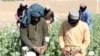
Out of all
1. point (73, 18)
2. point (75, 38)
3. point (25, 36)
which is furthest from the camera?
point (25, 36)

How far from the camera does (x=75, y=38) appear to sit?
332 inches

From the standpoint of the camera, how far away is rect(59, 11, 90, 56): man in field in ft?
27.4

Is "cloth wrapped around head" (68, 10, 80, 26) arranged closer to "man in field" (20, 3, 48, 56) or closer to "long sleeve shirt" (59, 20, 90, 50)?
"long sleeve shirt" (59, 20, 90, 50)

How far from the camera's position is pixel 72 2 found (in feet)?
125

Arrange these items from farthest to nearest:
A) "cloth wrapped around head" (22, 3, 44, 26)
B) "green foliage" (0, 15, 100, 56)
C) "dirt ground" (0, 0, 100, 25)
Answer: "dirt ground" (0, 0, 100, 25)
"green foliage" (0, 15, 100, 56)
"cloth wrapped around head" (22, 3, 44, 26)

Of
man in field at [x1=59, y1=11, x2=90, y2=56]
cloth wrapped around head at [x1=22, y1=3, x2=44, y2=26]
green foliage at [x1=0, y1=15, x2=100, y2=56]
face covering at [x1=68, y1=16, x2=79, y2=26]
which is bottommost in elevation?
green foliage at [x1=0, y1=15, x2=100, y2=56]

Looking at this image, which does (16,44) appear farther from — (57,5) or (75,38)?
(57,5)

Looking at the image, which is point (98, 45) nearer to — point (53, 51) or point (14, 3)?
point (53, 51)

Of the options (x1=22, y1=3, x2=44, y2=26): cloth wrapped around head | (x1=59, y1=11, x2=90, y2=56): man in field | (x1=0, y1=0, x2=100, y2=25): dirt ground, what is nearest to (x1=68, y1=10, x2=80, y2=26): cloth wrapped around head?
(x1=59, y1=11, x2=90, y2=56): man in field

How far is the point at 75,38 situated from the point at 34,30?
0.83 meters

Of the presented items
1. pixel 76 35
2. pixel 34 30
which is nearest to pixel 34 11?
pixel 34 30

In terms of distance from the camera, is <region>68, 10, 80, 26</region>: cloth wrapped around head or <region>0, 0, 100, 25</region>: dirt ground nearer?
<region>68, 10, 80, 26</region>: cloth wrapped around head

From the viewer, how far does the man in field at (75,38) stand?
328 inches

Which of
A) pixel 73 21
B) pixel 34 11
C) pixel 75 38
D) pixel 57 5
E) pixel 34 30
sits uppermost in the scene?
pixel 34 11
